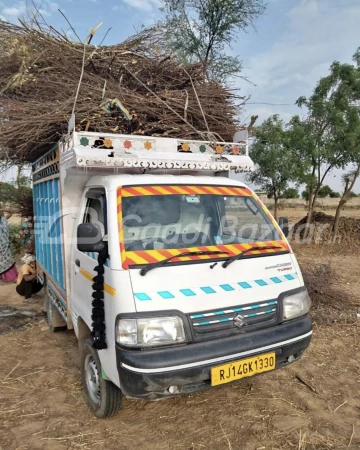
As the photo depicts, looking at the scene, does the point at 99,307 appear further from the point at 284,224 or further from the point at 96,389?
the point at 284,224

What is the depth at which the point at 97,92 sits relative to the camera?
13.4ft

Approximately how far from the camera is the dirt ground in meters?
2.87

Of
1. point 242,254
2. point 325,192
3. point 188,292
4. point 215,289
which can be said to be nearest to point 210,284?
point 215,289

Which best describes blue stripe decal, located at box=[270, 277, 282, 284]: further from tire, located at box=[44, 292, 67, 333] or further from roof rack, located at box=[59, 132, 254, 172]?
tire, located at box=[44, 292, 67, 333]

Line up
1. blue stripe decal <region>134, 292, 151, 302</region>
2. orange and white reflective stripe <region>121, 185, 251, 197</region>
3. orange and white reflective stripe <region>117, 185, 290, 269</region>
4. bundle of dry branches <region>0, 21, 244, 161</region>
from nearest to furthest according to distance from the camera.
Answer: blue stripe decal <region>134, 292, 151, 302</region> < orange and white reflective stripe <region>117, 185, 290, 269</region> < orange and white reflective stripe <region>121, 185, 251, 197</region> < bundle of dry branches <region>0, 21, 244, 161</region>

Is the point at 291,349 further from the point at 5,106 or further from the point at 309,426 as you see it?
the point at 5,106

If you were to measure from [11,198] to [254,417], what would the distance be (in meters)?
6.71

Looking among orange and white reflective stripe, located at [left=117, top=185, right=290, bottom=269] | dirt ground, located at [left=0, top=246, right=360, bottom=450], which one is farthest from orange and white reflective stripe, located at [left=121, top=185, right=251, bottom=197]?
dirt ground, located at [left=0, top=246, right=360, bottom=450]

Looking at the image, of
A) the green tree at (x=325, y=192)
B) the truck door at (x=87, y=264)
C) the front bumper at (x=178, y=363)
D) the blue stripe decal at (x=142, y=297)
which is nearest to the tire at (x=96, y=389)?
the truck door at (x=87, y=264)

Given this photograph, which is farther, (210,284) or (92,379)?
(92,379)

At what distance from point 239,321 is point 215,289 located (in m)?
0.29

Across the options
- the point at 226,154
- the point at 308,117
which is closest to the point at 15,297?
the point at 226,154

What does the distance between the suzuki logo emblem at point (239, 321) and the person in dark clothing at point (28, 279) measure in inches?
201

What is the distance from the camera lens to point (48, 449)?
9.18ft
